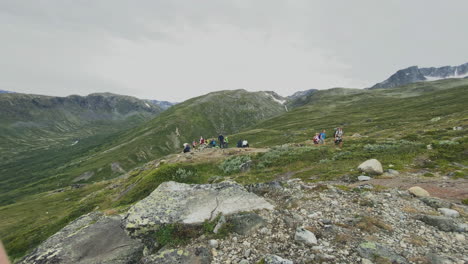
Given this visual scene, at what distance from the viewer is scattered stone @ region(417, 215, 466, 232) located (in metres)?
10.0

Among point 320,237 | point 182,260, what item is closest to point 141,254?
point 182,260

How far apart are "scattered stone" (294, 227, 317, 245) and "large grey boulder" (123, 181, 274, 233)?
2708mm

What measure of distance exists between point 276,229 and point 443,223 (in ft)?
25.8

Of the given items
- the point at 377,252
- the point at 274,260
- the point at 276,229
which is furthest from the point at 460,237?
the point at 274,260

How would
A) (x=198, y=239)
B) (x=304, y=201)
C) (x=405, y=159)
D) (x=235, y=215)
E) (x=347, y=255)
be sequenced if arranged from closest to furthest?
1. (x=347, y=255)
2. (x=198, y=239)
3. (x=235, y=215)
4. (x=304, y=201)
5. (x=405, y=159)

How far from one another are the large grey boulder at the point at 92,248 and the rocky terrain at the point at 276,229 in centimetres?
5

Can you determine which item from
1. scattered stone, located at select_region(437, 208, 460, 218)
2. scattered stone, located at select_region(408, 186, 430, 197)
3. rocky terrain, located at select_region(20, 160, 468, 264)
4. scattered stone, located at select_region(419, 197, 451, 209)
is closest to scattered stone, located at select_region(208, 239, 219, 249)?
rocky terrain, located at select_region(20, 160, 468, 264)

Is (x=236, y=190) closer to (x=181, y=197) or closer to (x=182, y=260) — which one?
(x=181, y=197)

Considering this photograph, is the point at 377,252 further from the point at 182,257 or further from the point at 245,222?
the point at 182,257

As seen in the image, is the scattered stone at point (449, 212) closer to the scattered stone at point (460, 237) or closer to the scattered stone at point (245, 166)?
the scattered stone at point (460, 237)

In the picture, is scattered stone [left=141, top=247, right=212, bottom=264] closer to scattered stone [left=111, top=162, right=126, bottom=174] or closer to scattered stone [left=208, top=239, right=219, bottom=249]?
scattered stone [left=208, top=239, right=219, bottom=249]

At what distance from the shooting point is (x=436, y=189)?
1559 cm

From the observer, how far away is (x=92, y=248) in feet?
43.0

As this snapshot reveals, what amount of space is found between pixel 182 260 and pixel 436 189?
18.0 metres
